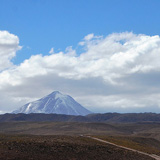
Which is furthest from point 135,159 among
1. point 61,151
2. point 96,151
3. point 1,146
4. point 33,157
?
point 1,146

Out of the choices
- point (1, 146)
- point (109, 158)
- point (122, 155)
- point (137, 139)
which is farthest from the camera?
point (137, 139)

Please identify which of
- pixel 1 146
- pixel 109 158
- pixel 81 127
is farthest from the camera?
pixel 81 127

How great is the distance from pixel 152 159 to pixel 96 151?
950 centimetres

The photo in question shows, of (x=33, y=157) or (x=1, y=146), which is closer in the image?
(x=33, y=157)

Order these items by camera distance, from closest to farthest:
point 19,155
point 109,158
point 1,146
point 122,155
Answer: point 19,155 → point 1,146 → point 109,158 → point 122,155

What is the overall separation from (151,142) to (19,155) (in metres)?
61.4

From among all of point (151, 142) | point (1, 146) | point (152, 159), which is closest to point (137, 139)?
point (151, 142)

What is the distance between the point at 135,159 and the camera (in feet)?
142

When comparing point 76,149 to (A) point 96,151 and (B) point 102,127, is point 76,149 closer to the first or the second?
(A) point 96,151

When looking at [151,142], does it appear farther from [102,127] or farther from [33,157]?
[102,127]

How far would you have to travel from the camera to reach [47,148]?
129 feet

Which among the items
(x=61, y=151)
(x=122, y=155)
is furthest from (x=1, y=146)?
(x=122, y=155)

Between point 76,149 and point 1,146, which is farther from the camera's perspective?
point 76,149

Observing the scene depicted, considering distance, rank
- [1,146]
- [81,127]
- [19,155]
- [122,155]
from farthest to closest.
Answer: [81,127] → [122,155] → [1,146] → [19,155]
